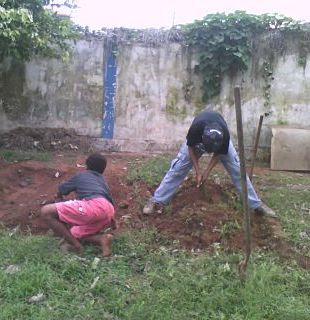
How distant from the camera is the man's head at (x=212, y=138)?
5031 millimetres

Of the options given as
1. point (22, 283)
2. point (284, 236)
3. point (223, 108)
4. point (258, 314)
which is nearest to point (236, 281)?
point (258, 314)

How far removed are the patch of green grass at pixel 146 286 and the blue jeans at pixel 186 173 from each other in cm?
112

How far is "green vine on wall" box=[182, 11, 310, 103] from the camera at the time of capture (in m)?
9.09

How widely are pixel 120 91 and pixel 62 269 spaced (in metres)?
5.77

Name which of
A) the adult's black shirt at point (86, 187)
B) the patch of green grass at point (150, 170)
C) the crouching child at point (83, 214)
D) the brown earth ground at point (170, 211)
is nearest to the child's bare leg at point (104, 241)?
the crouching child at point (83, 214)

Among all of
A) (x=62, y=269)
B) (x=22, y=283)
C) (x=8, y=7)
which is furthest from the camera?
(x=8, y=7)

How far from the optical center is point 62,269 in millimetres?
4297

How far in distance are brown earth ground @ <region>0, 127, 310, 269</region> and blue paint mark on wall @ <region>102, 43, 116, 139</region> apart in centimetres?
211

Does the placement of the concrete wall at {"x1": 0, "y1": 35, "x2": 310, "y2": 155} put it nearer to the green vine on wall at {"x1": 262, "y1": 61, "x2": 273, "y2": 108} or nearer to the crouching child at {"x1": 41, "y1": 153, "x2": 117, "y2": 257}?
the green vine on wall at {"x1": 262, "y1": 61, "x2": 273, "y2": 108}

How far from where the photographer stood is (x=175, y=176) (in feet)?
19.1

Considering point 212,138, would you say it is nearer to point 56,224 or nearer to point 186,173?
point 186,173

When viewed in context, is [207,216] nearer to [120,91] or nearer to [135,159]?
[135,159]

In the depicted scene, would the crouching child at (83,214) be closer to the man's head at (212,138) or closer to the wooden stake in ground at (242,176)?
the man's head at (212,138)

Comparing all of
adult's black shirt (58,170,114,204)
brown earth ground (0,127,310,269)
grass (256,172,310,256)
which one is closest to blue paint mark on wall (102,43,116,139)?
brown earth ground (0,127,310,269)
